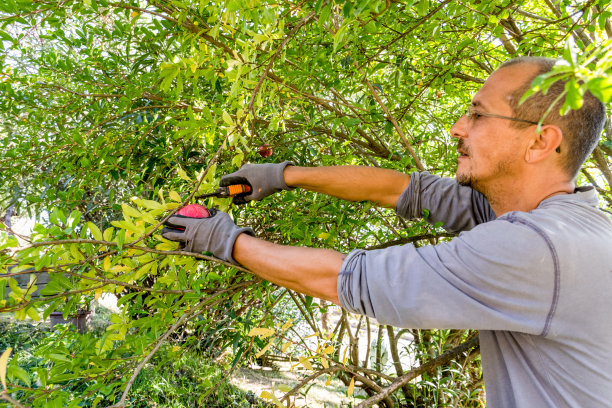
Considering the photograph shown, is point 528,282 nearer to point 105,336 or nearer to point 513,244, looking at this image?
point 513,244

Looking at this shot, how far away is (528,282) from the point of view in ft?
3.44

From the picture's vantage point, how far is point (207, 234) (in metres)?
1.33

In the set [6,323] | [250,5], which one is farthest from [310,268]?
[6,323]

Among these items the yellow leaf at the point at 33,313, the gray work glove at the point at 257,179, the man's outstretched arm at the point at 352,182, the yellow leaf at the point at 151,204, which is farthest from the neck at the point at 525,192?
the yellow leaf at the point at 33,313

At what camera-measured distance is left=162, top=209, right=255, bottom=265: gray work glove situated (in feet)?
4.35

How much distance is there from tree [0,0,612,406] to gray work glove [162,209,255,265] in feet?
0.18

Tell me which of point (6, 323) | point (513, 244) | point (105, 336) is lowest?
point (6, 323)

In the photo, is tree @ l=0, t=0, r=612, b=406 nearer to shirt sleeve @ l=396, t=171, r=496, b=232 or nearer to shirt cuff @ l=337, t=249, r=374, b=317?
shirt sleeve @ l=396, t=171, r=496, b=232

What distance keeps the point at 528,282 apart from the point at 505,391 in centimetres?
44

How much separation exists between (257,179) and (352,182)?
47 cm

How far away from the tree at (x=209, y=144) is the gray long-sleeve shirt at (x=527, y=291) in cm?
52

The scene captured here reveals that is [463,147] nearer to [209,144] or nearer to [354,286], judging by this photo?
[354,286]

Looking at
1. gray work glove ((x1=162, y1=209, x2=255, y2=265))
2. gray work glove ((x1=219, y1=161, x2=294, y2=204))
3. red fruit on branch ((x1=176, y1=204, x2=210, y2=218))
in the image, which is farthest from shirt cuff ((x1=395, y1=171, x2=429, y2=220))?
red fruit on branch ((x1=176, y1=204, x2=210, y2=218))

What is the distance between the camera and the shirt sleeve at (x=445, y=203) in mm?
1840
